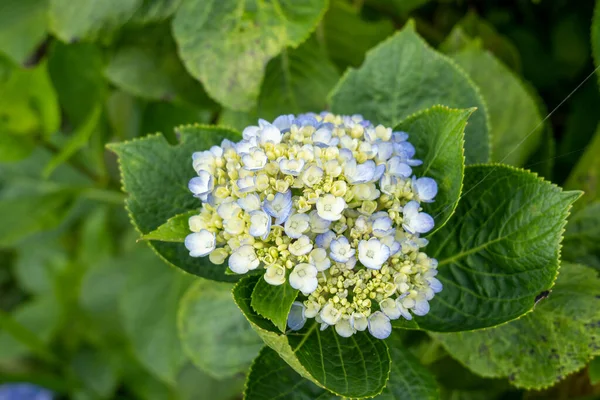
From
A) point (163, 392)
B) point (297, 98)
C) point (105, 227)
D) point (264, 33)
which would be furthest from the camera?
point (105, 227)

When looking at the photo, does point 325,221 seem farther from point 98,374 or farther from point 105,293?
point 98,374

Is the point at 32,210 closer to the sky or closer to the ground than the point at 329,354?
closer to the ground

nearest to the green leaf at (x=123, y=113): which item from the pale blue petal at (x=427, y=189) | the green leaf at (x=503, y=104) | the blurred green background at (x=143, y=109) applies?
the blurred green background at (x=143, y=109)

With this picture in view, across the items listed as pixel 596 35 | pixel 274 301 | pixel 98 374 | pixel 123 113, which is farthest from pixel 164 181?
pixel 98 374

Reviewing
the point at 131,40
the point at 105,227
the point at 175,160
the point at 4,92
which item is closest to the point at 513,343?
the point at 175,160

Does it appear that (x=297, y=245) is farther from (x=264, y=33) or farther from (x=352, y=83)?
(x=264, y=33)

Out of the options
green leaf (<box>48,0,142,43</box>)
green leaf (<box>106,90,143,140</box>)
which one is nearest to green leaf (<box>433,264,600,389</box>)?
green leaf (<box>48,0,142,43</box>)
